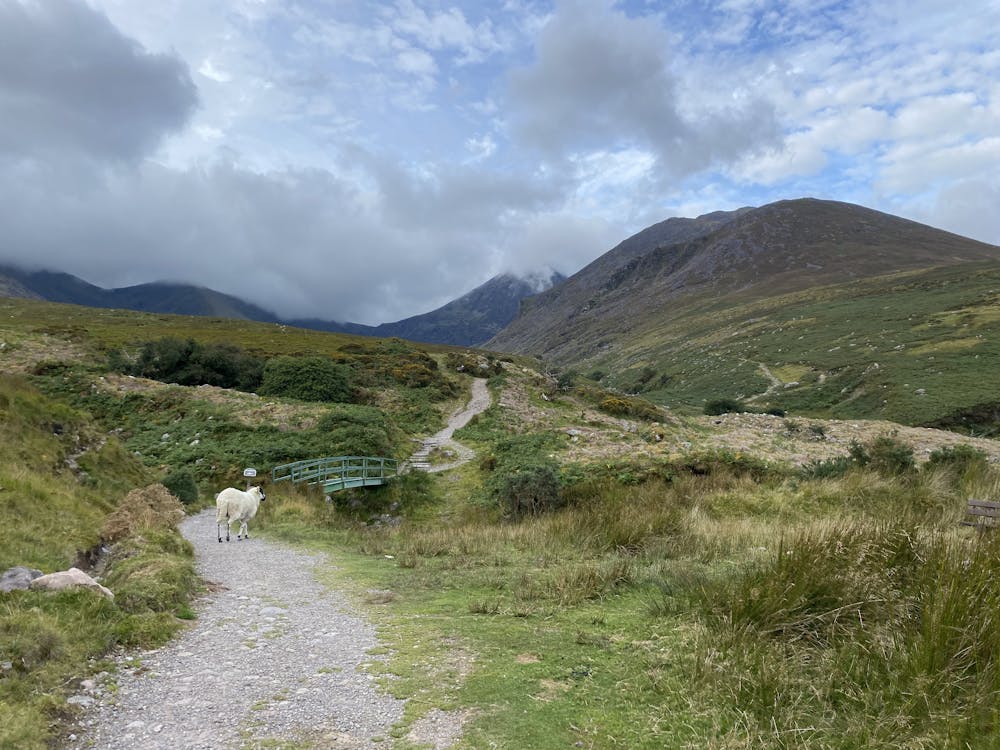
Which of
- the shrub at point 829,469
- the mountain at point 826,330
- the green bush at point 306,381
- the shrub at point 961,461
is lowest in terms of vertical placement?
the shrub at point 829,469

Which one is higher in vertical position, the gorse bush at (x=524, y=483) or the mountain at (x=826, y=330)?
the mountain at (x=826, y=330)

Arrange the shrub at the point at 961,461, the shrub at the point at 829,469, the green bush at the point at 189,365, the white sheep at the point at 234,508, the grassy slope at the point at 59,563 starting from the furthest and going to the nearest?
the green bush at the point at 189,365 → the shrub at the point at 829,469 → the shrub at the point at 961,461 → the white sheep at the point at 234,508 → the grassy slope at the point at 59,563

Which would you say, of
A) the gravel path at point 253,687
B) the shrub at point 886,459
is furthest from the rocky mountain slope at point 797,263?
the gravel path at point 253,687

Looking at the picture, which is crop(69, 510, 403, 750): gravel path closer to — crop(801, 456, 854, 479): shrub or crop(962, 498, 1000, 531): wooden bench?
crop(962, 498, 1000, 531): wooden bench

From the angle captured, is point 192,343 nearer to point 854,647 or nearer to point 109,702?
point 109,702

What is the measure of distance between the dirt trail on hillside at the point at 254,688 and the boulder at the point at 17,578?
1796 mm

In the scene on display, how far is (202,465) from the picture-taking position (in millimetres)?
21016

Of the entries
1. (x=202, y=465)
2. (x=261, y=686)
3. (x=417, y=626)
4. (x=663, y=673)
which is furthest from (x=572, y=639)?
(x=202, y=465)

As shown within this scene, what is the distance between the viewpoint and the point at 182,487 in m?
17.4

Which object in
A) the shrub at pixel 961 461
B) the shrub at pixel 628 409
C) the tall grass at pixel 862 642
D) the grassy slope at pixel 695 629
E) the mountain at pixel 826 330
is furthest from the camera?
the mountain at pixel 826 330

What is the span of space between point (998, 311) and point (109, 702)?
91.0m

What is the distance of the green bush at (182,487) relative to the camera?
17125 mm

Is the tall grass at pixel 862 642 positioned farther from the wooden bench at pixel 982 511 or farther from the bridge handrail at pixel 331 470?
the bridge handrail at pixel 331 470

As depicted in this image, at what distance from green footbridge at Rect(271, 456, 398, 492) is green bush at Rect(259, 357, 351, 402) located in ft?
41.1
